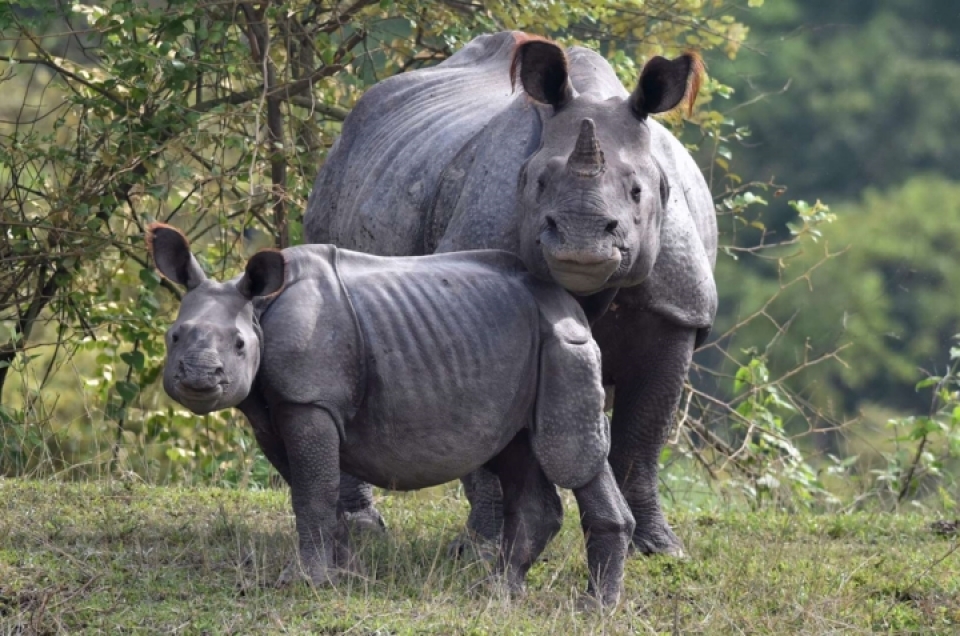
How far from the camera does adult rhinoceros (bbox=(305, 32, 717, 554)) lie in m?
5.94

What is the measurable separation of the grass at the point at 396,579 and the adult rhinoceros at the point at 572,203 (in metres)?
0.48

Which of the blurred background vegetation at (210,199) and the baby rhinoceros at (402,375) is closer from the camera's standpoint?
the baby rhinoceros at (402,375)

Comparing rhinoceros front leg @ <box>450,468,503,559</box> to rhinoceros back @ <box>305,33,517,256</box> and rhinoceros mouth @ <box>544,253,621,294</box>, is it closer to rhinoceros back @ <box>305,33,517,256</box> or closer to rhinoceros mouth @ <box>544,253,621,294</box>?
rhinoceros back @ <box>305,33,517,256</box>

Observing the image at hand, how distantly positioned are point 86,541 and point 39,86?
1356 cm

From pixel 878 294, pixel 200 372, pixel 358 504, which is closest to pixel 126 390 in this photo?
pixel 358 504

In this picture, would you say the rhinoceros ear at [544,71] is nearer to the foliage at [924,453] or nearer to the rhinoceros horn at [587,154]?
the rhinoceros horn at [587,154]

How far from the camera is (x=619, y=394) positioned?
719cm

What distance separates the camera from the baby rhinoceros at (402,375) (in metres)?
5.73

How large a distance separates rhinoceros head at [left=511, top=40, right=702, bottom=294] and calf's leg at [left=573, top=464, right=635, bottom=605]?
74cm

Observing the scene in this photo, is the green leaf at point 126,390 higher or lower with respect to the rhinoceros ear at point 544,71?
lower

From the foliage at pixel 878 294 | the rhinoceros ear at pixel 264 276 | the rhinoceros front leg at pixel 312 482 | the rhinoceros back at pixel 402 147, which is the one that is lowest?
the foliage at pixel 878 294

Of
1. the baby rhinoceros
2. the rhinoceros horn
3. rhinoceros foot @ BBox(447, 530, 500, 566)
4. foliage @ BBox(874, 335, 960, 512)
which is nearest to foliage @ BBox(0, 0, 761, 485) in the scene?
foliage @ BBox(874, 335, 960, 512)

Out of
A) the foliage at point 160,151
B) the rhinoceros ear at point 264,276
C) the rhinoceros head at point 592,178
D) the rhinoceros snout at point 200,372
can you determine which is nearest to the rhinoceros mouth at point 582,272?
the rhinoceros head at point 592,178

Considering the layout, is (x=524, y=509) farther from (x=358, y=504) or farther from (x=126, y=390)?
(x=126, y=390)
